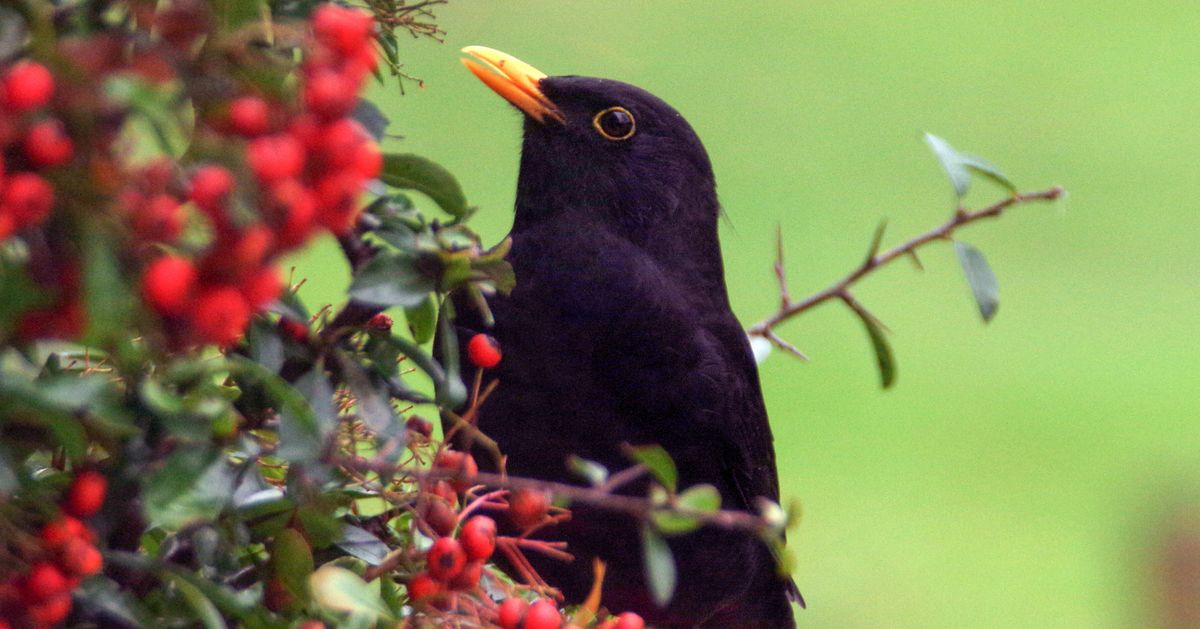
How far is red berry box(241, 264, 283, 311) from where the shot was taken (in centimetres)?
62

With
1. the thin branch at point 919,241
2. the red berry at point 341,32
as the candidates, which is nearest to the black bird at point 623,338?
the thin branch at point 919,241

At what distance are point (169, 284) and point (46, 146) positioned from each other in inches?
3.1

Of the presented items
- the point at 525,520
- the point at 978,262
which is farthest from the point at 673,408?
the point at 525,520

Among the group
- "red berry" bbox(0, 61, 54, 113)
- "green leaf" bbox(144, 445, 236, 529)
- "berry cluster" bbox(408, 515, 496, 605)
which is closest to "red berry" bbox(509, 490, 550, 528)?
"berry cluster" bbox(408, 515, 496, 605)

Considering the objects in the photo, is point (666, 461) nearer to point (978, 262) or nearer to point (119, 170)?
point (119, 170)

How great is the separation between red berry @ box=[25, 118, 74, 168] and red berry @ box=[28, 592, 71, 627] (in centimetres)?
25

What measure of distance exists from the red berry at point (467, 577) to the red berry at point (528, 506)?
53mm

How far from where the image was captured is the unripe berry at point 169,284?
1.96 feet

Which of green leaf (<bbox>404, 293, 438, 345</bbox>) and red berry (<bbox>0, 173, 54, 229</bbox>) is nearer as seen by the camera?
red berry (<bbox>0, 173, 54, 229</bbox>)

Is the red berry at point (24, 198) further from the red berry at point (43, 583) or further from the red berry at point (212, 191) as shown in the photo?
the red berry at point (43, 583)

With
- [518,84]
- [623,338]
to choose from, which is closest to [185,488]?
[623,338]

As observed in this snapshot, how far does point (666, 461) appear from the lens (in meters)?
0.84

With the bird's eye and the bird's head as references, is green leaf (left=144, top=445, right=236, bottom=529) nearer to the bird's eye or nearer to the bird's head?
the bird's head

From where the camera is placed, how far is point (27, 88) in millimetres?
577
